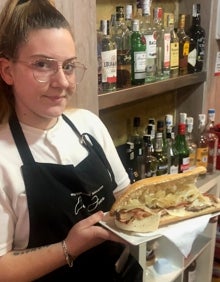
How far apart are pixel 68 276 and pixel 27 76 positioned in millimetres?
554

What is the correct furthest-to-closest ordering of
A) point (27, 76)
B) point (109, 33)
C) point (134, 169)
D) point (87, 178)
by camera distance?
point (134, 169), point (109, 33), point (87, 178), point (27, 76)

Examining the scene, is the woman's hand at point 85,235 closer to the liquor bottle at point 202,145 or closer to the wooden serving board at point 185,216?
the wooden serving board at point 185,216

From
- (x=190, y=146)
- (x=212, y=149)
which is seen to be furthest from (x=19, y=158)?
(x=212, y=149)

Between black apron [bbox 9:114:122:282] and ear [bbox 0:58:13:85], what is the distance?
10 centimetres

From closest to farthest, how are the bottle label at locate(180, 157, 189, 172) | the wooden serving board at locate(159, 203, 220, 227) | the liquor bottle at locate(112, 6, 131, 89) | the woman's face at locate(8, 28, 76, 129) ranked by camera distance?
the woman's face at locate(8, 28, 76, 129) < the wooden serving board at locate(159, 203, 220, 227) < the liquor bottle at locate(112, 6, 131, 89) < the bottle label at locate(180, 157, 189, 172)

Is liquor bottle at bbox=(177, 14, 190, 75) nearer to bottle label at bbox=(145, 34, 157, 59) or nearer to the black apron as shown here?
bottle label at bbox=(145, 34, 157, 59)

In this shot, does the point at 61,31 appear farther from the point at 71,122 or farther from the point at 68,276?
the point at 68,276

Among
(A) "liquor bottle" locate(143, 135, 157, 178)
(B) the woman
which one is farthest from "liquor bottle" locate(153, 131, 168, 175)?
(B) the woman

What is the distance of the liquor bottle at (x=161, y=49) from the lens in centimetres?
163

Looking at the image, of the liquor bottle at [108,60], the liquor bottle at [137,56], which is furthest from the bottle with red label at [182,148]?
the liquor bottle at [108,60]

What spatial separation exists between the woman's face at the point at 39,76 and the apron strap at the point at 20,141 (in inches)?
1.9

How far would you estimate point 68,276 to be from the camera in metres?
1.03

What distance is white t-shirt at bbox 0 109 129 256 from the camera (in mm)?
877

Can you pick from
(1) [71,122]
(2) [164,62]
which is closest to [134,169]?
(2) [164,62]
